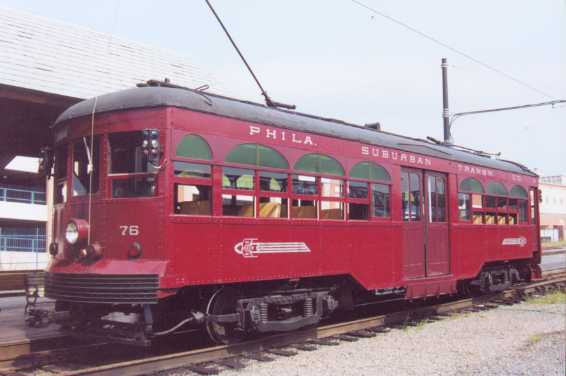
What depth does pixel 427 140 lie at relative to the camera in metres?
12.7

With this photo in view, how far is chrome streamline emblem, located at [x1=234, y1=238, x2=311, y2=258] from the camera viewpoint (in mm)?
7471

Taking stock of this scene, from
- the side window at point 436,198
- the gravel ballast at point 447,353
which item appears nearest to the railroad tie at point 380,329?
the gravel ballast at point 447,353

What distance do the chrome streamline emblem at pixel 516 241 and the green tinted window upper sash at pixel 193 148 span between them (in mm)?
8678

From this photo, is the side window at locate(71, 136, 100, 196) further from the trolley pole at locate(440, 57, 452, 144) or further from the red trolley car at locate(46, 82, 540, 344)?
the trolley pole at locate(440, 57, 452, 144)

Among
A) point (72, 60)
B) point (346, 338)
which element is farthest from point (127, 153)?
point (72, 60)

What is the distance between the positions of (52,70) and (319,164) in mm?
8285

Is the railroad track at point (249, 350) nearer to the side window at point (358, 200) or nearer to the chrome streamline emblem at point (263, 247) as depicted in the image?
the chrome streamline emblem at point (263, 247)

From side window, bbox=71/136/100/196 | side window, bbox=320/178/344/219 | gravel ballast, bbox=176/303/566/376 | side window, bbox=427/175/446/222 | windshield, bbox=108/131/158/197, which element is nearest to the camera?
gravel ballast, bbox=176/303/566/376

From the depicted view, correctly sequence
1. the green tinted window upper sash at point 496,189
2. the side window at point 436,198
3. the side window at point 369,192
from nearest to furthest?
the side window at point 369,192, the side window at point 436,198, the green tinted window upper sash at point 496,189

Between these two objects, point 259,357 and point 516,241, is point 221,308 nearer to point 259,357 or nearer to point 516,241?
point 259,357

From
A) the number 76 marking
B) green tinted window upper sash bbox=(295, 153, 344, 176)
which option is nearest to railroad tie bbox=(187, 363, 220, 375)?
the number 76 marking

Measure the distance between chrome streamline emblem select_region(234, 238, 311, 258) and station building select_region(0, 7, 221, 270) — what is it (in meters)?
7.42

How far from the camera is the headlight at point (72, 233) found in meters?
7.17

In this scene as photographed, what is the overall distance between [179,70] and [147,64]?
1130mm
